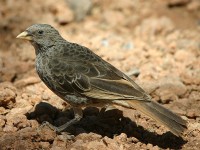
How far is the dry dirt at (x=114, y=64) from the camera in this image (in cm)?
646

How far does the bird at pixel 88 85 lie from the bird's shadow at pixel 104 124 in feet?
0.70

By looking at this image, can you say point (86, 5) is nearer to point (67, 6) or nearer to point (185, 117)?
point (67, 6)

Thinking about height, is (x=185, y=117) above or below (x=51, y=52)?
below

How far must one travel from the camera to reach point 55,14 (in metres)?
10.4

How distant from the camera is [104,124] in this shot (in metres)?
6.91

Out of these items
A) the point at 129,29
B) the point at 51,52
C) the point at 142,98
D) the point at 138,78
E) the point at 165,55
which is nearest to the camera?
the point at 142,98

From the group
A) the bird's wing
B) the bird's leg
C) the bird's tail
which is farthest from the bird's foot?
the bird's tail

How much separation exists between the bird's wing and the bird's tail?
0.28 ft

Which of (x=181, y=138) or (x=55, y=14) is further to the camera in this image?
(x=55, y=14)

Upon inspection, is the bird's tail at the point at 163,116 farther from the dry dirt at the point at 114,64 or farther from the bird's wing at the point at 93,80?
the dry dirt at the point at 114,64

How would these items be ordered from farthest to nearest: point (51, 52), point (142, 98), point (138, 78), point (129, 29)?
point (129, 29) → point (138, 78) → point (51, 52) → point (142, 98)

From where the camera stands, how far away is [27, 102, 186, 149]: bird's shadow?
6.60 m

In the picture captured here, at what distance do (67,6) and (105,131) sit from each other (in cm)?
430

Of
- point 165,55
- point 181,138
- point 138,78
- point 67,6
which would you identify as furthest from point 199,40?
point 181,138
